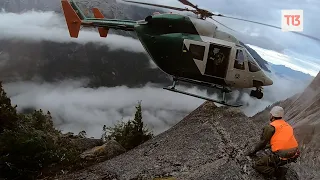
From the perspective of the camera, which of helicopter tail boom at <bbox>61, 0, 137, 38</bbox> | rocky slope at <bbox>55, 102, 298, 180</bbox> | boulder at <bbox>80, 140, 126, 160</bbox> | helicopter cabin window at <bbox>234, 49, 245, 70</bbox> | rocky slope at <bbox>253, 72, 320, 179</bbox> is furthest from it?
helicopter tail boom at <bbox>61, 0, 137, 38</bbox>

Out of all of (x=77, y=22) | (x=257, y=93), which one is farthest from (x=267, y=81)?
(x=77, y=22)

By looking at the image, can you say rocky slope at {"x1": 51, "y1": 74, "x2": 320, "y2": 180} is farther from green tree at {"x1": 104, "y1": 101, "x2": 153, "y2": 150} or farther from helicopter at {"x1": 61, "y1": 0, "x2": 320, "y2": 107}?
green tree at {"x1": 104, "y1": 101, "x2": 153, "y2": 150}

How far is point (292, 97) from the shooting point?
29.6 meters

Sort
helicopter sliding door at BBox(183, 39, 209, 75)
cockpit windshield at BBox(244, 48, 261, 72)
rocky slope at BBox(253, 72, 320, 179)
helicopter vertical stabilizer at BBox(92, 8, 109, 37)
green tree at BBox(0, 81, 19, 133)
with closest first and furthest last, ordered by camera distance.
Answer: rocky slope at BBox(253, 72, 320, 179) < helicopter sliding door at BBox(183, 39, 209, 75) < cockpit windshield at BBox(244, 48, 261, 72) < green tree at BBox(0, 81, 19, 133) < helicopter vertical stabilizer at BBox(92, 8, 109, 37)

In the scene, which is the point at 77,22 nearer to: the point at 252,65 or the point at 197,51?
the point at 197,51

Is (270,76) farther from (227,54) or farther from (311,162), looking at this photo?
(311,162)

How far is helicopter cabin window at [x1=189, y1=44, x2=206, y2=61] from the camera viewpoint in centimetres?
1514

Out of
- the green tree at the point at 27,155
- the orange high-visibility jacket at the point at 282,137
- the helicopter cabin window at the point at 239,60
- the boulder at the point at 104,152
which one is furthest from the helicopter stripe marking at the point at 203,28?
the green tree at the point at 27,155

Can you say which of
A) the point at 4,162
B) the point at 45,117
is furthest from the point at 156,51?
the point at 45,117

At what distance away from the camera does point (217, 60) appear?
49.8 ft

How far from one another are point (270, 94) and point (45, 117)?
21.3 m

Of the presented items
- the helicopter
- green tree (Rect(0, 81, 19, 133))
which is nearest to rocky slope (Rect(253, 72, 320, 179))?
the helicopter

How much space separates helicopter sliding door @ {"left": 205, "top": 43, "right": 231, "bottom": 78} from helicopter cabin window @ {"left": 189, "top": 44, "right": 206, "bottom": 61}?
0.31 meters

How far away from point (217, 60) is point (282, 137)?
21.4 ft
